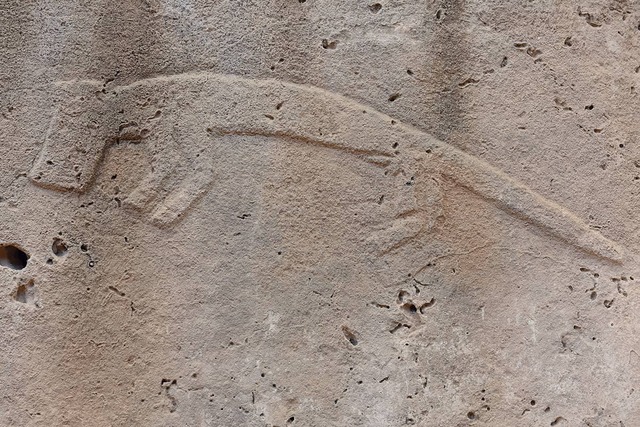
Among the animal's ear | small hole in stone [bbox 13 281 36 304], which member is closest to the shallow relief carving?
the animal's ear

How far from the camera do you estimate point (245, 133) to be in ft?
8.15

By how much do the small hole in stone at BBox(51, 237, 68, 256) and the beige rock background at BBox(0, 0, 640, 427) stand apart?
12 mm

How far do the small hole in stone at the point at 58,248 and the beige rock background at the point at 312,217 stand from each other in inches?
0.5

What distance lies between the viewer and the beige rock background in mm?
2416

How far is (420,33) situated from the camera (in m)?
2.54

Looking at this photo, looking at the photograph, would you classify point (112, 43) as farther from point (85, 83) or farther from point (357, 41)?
point (357, 41)

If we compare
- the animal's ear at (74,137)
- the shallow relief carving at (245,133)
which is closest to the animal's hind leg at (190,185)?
the shallow relief carving at (245,133)

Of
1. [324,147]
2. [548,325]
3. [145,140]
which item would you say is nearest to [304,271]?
[324,147]

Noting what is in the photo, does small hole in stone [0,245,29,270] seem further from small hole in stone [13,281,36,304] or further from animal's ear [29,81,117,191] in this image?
animal's ear [29,81,117,191]

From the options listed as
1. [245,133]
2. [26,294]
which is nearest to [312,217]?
[245,133]

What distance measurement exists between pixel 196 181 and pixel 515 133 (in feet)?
3.52

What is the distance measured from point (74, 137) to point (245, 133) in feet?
1.80

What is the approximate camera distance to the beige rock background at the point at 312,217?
2416mm

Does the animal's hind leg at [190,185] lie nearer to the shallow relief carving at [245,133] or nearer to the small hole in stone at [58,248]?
the shallow relief carving at [245,133]
